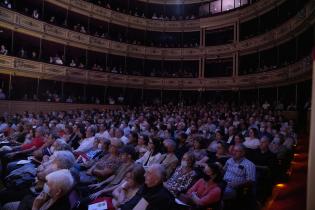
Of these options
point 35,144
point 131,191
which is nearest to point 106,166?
point 131,191

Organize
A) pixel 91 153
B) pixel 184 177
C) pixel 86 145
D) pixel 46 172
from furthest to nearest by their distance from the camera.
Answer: pixel 86 145 → pixel 91 153 → pixel 184 177 → pixel 46 172

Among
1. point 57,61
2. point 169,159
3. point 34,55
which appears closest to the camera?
point 169,159

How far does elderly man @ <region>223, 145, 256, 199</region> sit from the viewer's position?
4121mm

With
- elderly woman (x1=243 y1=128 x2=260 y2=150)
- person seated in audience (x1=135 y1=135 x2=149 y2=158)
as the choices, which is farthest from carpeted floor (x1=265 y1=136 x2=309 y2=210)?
person seated in audience (x1=135 y1=135 x2=149 y2=158)

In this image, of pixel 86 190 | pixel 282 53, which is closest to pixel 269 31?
pixel 282 53

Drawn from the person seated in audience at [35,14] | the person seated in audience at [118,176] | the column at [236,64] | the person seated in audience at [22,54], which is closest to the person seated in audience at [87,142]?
the person seated in audience at [118,176]

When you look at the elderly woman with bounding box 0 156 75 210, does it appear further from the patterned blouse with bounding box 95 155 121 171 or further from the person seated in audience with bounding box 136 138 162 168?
the person seated in audience with bounding box 136 138 162 168

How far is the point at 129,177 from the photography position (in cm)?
358

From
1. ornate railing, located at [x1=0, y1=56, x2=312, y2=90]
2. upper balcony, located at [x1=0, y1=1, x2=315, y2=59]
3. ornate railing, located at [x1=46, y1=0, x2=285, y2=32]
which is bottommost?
ornate railing, located at [x1=0, y1=56, x2=312, y2=90]

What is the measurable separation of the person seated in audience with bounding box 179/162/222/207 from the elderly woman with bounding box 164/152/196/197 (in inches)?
7.9

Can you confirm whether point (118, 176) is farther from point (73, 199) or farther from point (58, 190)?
point (58, 190)

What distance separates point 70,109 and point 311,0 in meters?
12.4

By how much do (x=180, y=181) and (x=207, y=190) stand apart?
0.59 m

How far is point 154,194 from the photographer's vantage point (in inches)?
123
